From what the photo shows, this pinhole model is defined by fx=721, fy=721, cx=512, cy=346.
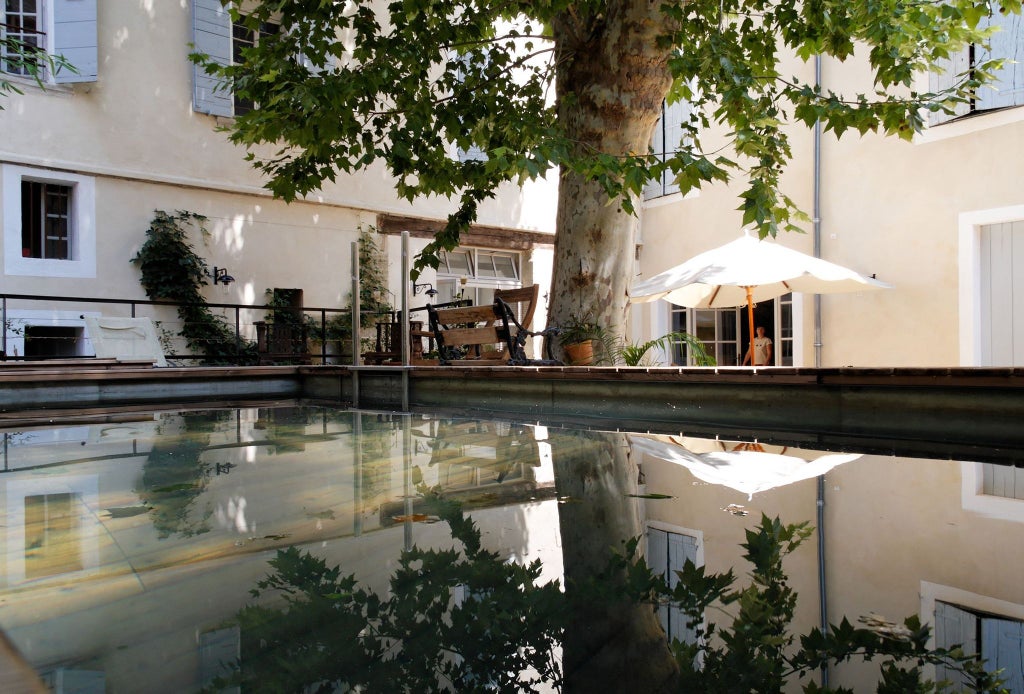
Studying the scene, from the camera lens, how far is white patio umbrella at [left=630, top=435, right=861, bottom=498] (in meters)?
2.18

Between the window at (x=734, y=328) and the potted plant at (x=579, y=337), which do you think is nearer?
the potted plant at (x=579, y=337)

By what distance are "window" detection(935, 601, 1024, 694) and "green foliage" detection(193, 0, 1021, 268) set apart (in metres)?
3.46

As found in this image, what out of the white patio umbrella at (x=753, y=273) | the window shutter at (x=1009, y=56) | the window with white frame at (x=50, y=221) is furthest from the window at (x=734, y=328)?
the window with white frame at (x=50, y=221)

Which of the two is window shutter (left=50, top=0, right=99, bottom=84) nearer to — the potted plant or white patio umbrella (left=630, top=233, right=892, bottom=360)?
the potted plant

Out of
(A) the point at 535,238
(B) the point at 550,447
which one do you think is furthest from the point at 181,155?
(B) the point at 550,447

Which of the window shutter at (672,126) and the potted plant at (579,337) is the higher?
the window shutter at (672,126)

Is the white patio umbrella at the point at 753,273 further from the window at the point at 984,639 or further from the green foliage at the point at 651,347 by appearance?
the window at the point at 984,639

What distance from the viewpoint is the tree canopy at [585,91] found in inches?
204

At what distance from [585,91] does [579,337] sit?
213cm

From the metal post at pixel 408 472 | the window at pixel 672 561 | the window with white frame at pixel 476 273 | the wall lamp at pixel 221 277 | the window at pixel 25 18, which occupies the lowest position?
the metal post at pixel 408 472

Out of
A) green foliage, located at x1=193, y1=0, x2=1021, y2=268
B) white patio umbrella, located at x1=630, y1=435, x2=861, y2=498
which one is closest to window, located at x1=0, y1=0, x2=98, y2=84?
green foliage, located at x1=193, y1=0, x2=1021, y2=268

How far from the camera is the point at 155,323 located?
9625 mm

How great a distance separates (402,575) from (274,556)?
311 mm

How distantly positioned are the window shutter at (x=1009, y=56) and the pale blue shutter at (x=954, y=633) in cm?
859
